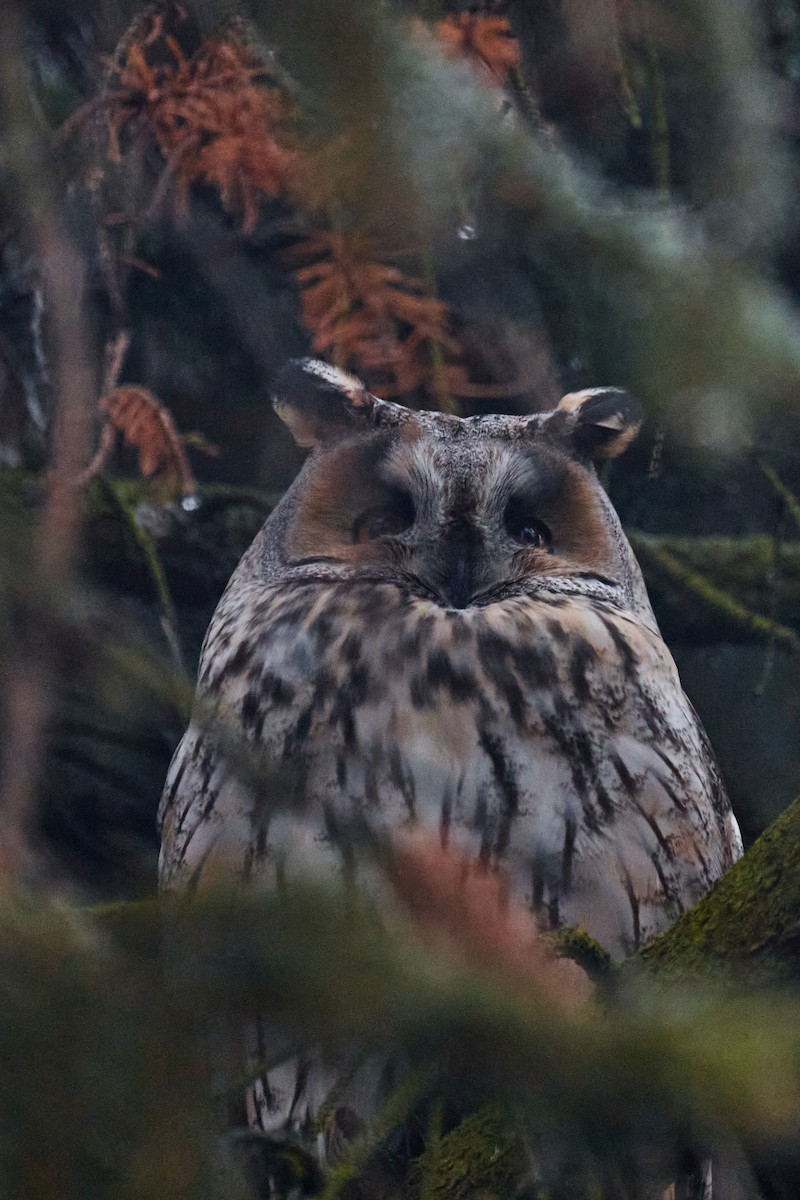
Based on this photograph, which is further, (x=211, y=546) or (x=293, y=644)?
(x=211, y=546)

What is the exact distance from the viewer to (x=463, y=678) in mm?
1561

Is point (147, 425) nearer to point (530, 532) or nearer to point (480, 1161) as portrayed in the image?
point (530, 532)

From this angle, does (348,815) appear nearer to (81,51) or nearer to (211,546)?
(211,546)

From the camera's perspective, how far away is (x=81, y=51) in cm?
224

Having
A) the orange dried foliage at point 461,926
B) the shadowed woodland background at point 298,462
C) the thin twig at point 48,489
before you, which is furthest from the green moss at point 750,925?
the thin twig at point 48,489

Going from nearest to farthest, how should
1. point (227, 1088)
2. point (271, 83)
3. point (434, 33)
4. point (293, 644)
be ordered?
point (227, 1088)
point (434, 33)
point (293, 644)
point (271, 83)

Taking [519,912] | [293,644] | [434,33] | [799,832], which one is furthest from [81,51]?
[799,832]

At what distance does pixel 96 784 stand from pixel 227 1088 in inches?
67.7

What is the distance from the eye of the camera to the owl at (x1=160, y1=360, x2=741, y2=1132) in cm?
150

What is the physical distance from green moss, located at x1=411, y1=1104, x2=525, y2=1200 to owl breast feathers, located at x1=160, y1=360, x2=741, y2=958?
34 centimetres

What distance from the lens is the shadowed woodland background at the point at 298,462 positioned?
54 centimetres

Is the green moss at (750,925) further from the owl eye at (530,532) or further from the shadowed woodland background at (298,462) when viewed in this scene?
the owl eye at (530,532)

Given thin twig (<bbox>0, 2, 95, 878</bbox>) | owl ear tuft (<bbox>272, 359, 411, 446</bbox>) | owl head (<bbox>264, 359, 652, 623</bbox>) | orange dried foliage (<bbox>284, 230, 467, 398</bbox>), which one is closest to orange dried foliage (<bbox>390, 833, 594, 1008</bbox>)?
thin twig (<bbox>0, 2, 95, 878</bbox>)

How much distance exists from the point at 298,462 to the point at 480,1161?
1752 millimetres
